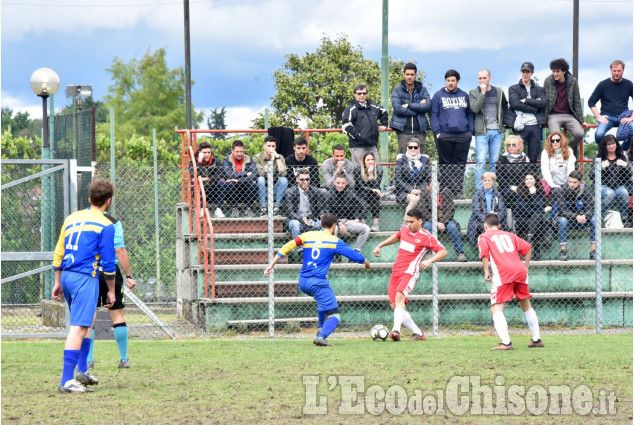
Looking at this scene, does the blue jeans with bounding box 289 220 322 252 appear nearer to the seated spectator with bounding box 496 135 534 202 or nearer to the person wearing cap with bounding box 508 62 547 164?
the seated spectator with bounding box 496 135 534 202

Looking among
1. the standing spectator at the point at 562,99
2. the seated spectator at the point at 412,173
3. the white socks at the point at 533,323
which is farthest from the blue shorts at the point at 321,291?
the standing spectator at the point at 562,99

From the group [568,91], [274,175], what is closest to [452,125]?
[568,91]

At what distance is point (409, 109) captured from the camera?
15.7 m

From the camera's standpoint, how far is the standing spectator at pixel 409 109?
15.7 m

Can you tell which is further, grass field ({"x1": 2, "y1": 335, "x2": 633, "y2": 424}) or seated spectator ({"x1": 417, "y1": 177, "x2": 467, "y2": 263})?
seated spectator ({"x1": 417, "y1": 177, "x2": 467, "y2": 263})

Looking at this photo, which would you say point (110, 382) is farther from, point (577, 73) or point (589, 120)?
point (589, 120)

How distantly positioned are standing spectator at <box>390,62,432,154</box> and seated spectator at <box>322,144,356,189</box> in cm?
135

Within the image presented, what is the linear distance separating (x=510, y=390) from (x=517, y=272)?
3331 millimetres

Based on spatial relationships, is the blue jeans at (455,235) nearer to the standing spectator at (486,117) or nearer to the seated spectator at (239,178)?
the standing spectator at (486,117)

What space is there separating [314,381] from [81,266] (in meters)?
2.46

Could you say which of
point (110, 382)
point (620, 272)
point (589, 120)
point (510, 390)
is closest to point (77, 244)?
point (110, 382)

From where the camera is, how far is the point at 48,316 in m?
15.0

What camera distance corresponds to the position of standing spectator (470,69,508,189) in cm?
1568

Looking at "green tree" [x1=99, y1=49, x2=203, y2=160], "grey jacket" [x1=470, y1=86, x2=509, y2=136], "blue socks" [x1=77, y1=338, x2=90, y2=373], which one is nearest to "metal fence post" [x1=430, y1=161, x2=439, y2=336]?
"grey jacket" [x1=470, y1=86, x2=509, y2=136]
